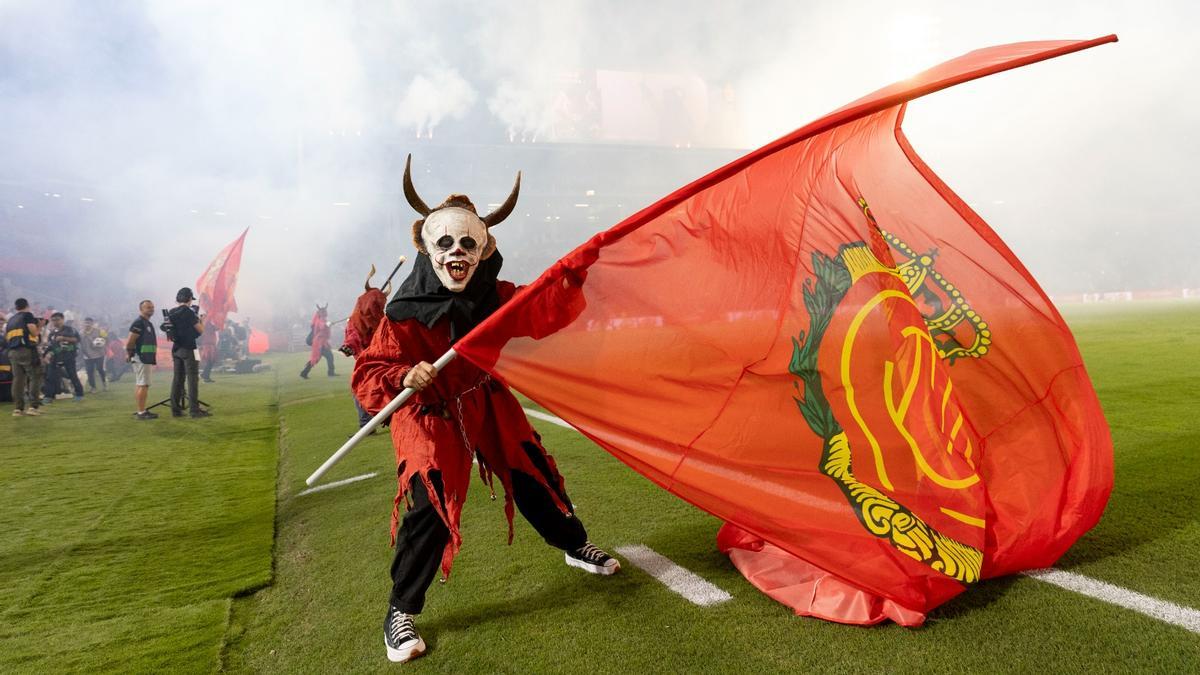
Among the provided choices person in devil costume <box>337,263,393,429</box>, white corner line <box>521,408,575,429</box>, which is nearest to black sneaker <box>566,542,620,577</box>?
person in devil costume <box>337,263,393,429</box>

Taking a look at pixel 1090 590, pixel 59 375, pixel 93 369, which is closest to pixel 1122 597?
pixel 1090 590

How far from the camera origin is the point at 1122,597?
234 cm

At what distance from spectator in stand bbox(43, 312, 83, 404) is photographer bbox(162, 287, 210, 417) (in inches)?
207

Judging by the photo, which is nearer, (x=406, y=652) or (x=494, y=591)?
(x=406, y=652)

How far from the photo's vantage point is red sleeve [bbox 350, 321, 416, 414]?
2.54m

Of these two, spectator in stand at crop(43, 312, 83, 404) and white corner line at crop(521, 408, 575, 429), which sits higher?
spectator in stand at crop(43, 312, 83, 404)

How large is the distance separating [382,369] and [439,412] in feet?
0.96

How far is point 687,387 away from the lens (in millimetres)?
2584

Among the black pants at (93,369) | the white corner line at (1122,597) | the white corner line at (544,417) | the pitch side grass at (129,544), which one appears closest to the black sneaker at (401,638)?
the pitch side grass at (129,544)

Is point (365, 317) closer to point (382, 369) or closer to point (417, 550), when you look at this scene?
point (382, 369)

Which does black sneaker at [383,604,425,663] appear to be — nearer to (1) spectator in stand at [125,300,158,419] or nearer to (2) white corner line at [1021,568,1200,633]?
(2) white corner line at [1021,568,1200,633]

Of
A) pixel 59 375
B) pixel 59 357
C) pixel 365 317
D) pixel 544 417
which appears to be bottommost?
pixel 544 417

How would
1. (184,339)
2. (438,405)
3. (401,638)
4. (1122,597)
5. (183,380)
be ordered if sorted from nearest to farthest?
(1122,597) → (401,638) → (438,405) → (184,339) → (183,380)

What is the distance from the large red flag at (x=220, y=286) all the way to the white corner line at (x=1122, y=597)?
1250cm
